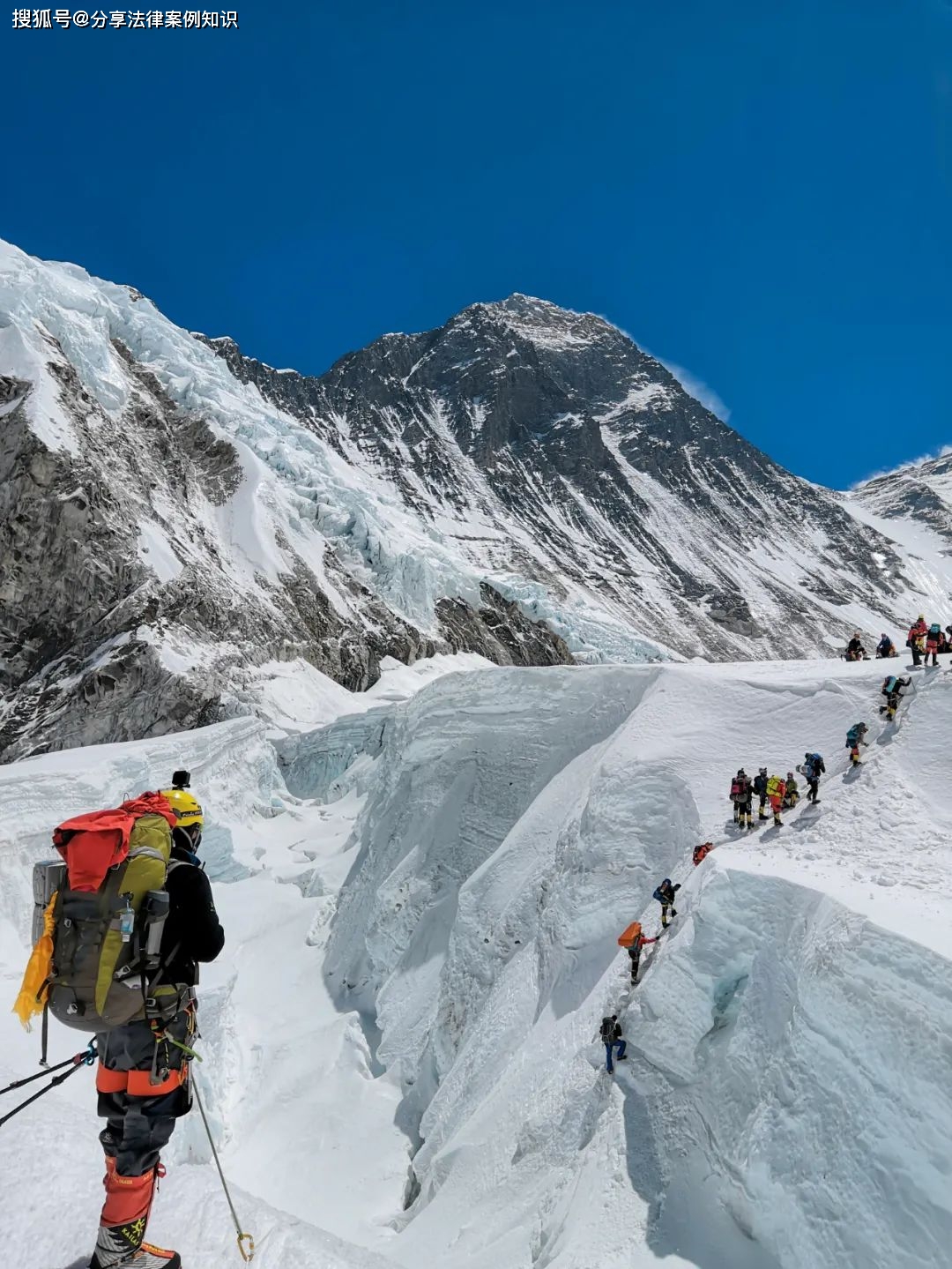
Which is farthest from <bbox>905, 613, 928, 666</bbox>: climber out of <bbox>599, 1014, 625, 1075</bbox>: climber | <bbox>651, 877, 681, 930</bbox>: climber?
<bbox>599, 1014, 625, 1075</bbox>: climber

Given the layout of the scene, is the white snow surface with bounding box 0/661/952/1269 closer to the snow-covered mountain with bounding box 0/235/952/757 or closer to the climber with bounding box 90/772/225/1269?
the climber with bounding box 90/772/225/1269

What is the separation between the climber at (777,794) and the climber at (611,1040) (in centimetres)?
363

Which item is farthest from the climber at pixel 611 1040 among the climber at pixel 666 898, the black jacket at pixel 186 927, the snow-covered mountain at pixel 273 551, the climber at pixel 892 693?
the snow-covered mountain at pixel 273 551

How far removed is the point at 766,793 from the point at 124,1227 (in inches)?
356

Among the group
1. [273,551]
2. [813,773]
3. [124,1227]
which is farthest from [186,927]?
[273,551]

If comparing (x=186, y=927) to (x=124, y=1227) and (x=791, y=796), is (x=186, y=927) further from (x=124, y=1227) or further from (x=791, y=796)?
(x=791, y=796)

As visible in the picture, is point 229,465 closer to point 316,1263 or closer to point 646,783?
point 646,783

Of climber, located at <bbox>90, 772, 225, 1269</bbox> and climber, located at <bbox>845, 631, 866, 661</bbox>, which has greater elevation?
climber, located at <bbox>845, 631, 866, 661</bbox>

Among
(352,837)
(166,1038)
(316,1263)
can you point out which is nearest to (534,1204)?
(316,1263)

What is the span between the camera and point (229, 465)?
66312 millimetres

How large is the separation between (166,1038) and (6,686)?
52.0 m

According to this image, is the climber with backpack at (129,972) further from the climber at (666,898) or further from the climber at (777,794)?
the climber at (777,794)

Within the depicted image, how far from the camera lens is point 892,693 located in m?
11.4

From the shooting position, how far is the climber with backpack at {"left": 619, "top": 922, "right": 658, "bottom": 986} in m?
8.91
